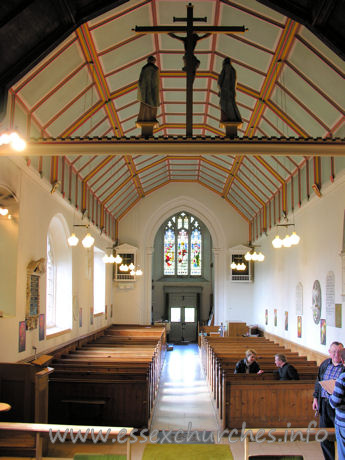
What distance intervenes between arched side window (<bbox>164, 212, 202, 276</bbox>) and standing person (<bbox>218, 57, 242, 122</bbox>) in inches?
778

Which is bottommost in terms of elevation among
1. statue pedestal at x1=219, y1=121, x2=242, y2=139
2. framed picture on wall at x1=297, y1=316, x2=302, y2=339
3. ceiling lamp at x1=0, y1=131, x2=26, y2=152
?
framed picture on wall at x1=297, y1=316, x2=302, y2=339

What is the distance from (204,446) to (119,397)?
3911 millimetres

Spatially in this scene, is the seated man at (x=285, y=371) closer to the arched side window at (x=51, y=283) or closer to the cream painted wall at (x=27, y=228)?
the cream painted wall at (x=27, y=228)

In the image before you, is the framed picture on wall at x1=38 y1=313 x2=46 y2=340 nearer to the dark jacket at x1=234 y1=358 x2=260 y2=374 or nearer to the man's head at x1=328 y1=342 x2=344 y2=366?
the dark jacket at x1=234 y1=358 x2=260 y2=374

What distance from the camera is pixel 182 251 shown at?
83.7ft

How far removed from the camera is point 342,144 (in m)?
5.77

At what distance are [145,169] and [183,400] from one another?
917cm

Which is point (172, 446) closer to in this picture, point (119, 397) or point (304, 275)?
point (119, 397)

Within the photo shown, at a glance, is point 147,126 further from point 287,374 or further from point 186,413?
point 186,413

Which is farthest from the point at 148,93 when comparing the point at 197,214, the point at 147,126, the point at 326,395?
the point at 197,214

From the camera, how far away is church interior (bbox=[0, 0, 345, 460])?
19.5 feet

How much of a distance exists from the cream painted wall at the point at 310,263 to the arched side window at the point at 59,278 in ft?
20.2

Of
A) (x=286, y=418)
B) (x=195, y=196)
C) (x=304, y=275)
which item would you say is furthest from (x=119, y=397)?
(x=195, y=196)

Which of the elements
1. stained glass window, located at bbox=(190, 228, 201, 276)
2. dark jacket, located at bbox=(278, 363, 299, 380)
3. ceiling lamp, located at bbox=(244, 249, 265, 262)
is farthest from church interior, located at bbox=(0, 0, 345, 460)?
stained glass window, located at bbox=(190, 228, 201, 276)
